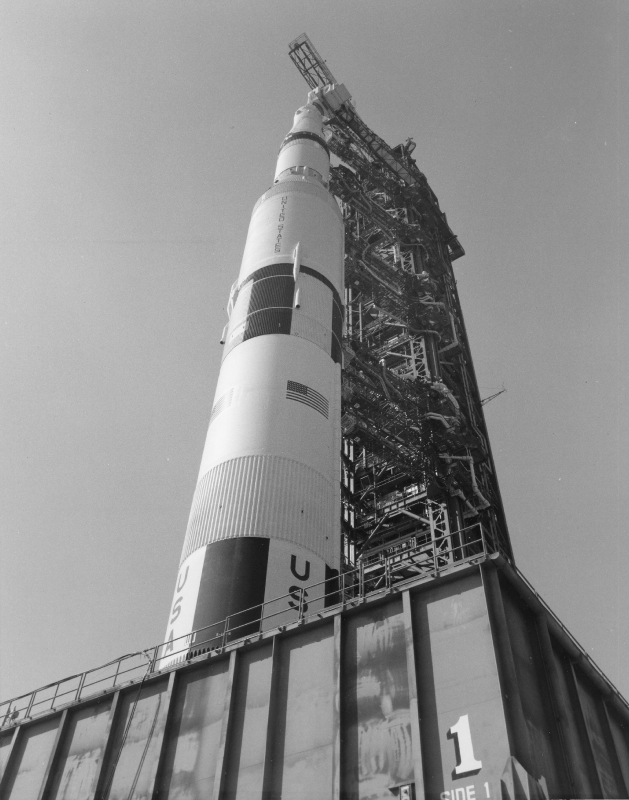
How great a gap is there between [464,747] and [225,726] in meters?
4.05

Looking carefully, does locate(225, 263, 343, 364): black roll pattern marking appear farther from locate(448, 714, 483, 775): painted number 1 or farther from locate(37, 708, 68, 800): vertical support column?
locate(448, 714, 483, 775): painted number 1

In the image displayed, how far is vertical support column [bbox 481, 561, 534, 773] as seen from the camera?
9.85 m

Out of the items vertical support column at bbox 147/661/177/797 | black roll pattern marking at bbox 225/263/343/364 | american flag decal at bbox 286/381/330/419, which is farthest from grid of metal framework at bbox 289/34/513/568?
vertical support column at bbox 147/661/177/797

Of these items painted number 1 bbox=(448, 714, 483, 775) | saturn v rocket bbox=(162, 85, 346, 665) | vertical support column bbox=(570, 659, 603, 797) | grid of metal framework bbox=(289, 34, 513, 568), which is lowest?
painted number 1 bbox=(448, 714, 483, 775)

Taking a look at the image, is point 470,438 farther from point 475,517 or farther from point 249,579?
point 249,579

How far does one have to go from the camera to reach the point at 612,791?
11.8m

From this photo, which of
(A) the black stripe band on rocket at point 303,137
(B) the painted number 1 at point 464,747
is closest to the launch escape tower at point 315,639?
(B) the painted number 1 at point 464,747

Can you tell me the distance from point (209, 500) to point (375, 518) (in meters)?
15.2

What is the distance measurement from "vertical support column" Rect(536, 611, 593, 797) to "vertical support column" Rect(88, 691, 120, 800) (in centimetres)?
773

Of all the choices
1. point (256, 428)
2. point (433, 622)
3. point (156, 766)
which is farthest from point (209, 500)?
point (433, 622)

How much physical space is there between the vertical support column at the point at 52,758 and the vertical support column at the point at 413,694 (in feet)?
24.1

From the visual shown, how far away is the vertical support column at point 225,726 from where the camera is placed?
11625 mm

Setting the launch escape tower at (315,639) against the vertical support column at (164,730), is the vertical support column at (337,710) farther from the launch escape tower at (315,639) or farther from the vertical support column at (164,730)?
the vertical support column at (164,730)

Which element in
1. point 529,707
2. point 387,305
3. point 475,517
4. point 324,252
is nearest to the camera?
point 529,707
